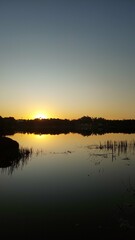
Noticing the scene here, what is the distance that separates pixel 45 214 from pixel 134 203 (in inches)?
202

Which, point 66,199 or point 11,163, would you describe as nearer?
point 66,199

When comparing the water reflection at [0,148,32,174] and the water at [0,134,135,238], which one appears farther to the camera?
the water reflection at [0,148,32,174]

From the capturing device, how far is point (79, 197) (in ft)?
63.3

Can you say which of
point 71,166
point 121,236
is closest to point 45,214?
point 121,236

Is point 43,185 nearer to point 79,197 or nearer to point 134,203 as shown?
point 79,197

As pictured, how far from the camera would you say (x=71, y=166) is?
1304 inches

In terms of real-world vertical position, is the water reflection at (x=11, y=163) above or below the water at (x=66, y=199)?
above

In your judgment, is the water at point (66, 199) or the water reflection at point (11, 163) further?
the water reflection at point (11, 163)

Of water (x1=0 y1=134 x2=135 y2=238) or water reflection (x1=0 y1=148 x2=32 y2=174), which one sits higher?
water reflection (x1=0 y1=148 x2=32 y2=174)

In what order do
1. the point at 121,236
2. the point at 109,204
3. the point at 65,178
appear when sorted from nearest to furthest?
the point at 121,236 < the point at 109,204 < the point at 65,178

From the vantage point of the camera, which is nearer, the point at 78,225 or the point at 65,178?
the point at 78,225

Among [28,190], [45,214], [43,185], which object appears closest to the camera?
[45,214]

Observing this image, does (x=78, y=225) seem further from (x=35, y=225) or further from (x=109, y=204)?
(x=109, y=204)

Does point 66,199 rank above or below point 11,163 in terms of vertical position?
below
